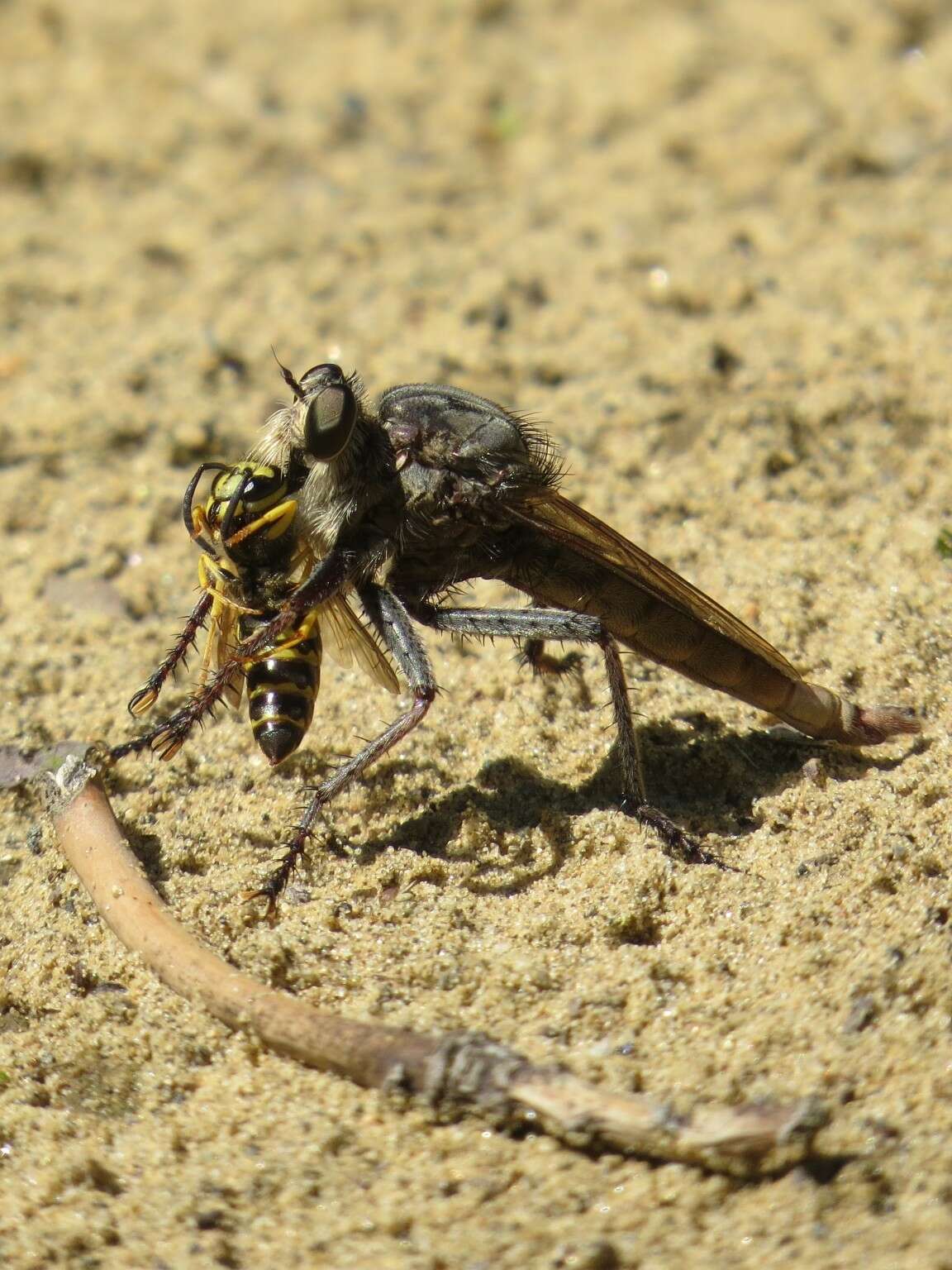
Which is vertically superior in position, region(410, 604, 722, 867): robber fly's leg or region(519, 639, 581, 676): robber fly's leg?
region(519, 639, 581, 676): robber fly's leg

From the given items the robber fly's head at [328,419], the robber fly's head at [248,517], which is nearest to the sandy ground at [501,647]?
the robber fly's head at [248,517]

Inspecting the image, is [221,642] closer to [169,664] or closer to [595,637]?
[169,664]

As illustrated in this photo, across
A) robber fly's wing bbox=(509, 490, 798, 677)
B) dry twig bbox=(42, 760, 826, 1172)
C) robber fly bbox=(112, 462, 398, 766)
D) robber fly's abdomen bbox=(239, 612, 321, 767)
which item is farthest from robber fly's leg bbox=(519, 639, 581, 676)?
dry twig bbox=(42, 760, 826, 1172)

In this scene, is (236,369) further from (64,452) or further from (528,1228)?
(528,1228)

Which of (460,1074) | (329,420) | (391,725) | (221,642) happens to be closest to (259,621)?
(221,642)

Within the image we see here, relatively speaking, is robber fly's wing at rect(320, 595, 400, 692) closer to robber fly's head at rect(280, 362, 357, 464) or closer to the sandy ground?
the sandy ground

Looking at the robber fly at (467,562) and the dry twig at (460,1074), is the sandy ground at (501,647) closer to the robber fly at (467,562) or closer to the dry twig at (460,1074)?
the dry twig at (460,1074)

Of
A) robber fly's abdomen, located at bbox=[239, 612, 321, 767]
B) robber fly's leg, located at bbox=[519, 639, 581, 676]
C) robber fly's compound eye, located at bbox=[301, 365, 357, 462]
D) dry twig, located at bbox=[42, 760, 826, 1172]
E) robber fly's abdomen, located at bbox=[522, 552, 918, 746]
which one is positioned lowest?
dry twig, located at bbox=[42, 760, 826, 1172]
